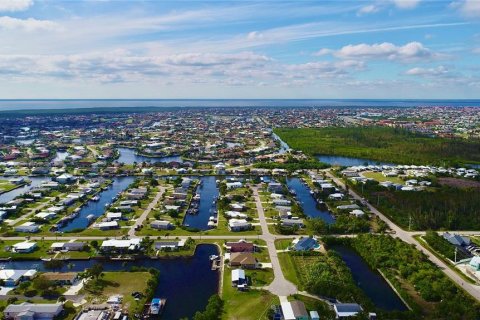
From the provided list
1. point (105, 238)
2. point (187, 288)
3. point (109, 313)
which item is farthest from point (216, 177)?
point (109, 313)

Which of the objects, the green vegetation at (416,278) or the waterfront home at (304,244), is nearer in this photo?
the green vegetation at (416,278)

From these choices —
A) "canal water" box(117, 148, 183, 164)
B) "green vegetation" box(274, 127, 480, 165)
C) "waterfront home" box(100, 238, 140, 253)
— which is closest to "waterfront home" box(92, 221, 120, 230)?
"waterfront home" box(100, 238, 140, 253)

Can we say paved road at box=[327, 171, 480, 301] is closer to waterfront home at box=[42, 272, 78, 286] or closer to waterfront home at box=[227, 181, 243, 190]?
waterfront home at box=[227, 181, 243, 190]

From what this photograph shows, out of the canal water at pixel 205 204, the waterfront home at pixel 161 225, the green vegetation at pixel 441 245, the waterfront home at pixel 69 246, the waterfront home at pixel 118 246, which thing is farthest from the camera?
the canal water at pixel 205 204

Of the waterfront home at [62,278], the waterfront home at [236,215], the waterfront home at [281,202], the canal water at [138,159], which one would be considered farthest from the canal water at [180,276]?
the canal water at [138,159]

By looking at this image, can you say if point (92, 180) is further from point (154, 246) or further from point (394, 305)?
point (394, 305)

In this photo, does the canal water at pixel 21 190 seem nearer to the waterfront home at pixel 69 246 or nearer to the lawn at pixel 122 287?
the waterfront home at pixel 69 246

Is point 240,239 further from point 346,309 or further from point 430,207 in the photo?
point 430,207
